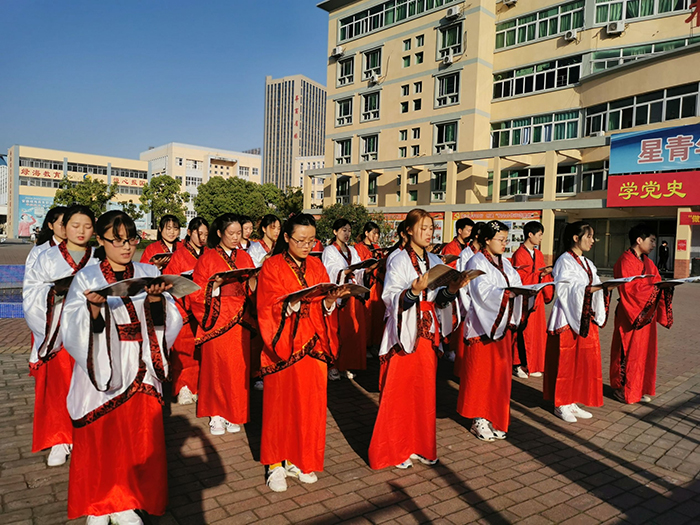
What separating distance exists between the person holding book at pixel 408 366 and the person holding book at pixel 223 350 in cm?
144

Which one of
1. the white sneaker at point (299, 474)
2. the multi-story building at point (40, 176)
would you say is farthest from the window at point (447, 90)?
the multi-story building at point (40, 176)

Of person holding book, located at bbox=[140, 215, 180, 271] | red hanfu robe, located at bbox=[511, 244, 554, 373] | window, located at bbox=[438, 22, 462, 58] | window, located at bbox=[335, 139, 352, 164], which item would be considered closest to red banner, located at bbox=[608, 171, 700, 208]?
window, located at bbox=[438, 22, 462, 58]

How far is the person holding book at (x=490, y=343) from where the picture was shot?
15.1 feet

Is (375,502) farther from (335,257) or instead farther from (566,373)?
(335,257)

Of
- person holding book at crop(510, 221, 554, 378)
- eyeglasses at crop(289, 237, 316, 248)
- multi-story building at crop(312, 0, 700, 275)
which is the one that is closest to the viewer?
eyeglasses at crop(289, 237, 316, 248)

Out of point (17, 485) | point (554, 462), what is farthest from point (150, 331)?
point (554, 462)

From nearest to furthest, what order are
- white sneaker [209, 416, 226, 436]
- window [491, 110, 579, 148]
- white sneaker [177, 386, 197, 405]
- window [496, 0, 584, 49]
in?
white sneaker [209, 416, 226, 436], white sneaker [177, 386, 197, 405], window [496, 0, 584, 49], window [491, 110, 579, 148]

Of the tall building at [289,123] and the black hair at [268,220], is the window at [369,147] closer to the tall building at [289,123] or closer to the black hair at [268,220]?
the black hair at [268,220]

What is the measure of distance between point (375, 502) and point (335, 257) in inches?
164

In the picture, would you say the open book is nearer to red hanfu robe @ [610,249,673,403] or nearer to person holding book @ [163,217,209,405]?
person holding book @ [163,217,209,405]

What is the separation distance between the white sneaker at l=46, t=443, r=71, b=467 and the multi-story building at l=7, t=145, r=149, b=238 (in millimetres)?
65904

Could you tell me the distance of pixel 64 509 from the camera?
334 centimetres

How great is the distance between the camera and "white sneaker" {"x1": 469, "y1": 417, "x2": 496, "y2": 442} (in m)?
4.71

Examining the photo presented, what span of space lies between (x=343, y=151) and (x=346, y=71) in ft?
19.5
